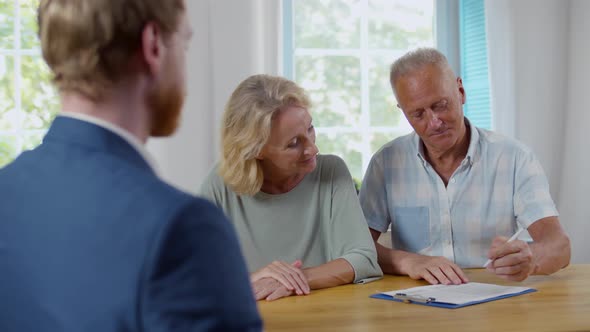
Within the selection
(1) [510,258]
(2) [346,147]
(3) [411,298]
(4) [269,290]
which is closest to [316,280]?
(4) [269,290]

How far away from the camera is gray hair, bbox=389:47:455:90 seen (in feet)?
8.57

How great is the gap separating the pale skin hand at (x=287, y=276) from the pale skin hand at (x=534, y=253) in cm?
52

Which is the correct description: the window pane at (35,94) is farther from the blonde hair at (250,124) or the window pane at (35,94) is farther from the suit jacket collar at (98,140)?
the suit jacket collar at (98,140)

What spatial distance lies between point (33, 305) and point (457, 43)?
12.4 ft

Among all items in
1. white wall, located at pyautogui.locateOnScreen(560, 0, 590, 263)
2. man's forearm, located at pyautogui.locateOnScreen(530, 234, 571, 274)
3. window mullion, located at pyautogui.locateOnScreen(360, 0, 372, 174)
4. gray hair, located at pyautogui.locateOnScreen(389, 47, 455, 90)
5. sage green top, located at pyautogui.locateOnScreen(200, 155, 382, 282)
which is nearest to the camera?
man's forearm, located at pyautogui.locateOnScreen(530, 234, 571, 274)

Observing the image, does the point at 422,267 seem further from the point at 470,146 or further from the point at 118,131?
the point at 118,131

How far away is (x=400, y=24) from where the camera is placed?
14.0 feet

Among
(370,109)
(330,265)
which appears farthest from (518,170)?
(370,109)

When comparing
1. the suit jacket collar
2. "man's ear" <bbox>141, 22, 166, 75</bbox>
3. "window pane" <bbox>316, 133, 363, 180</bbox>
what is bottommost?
"window pane" <bbox>316, 133, 363, 180</bbox>

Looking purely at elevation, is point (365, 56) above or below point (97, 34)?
above

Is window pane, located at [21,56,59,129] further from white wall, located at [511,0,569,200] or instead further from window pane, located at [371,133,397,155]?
white wall, located at [511,0,569,200]

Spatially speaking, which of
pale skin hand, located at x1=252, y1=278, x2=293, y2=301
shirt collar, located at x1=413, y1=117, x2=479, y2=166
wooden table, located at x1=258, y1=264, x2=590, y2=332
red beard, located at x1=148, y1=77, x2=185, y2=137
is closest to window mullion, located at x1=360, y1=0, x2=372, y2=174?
shirt collar, located at x1=413, y1=117, x2=479, y2=166

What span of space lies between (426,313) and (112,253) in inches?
43.3

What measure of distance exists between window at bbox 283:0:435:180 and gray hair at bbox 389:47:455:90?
4.91 ft
